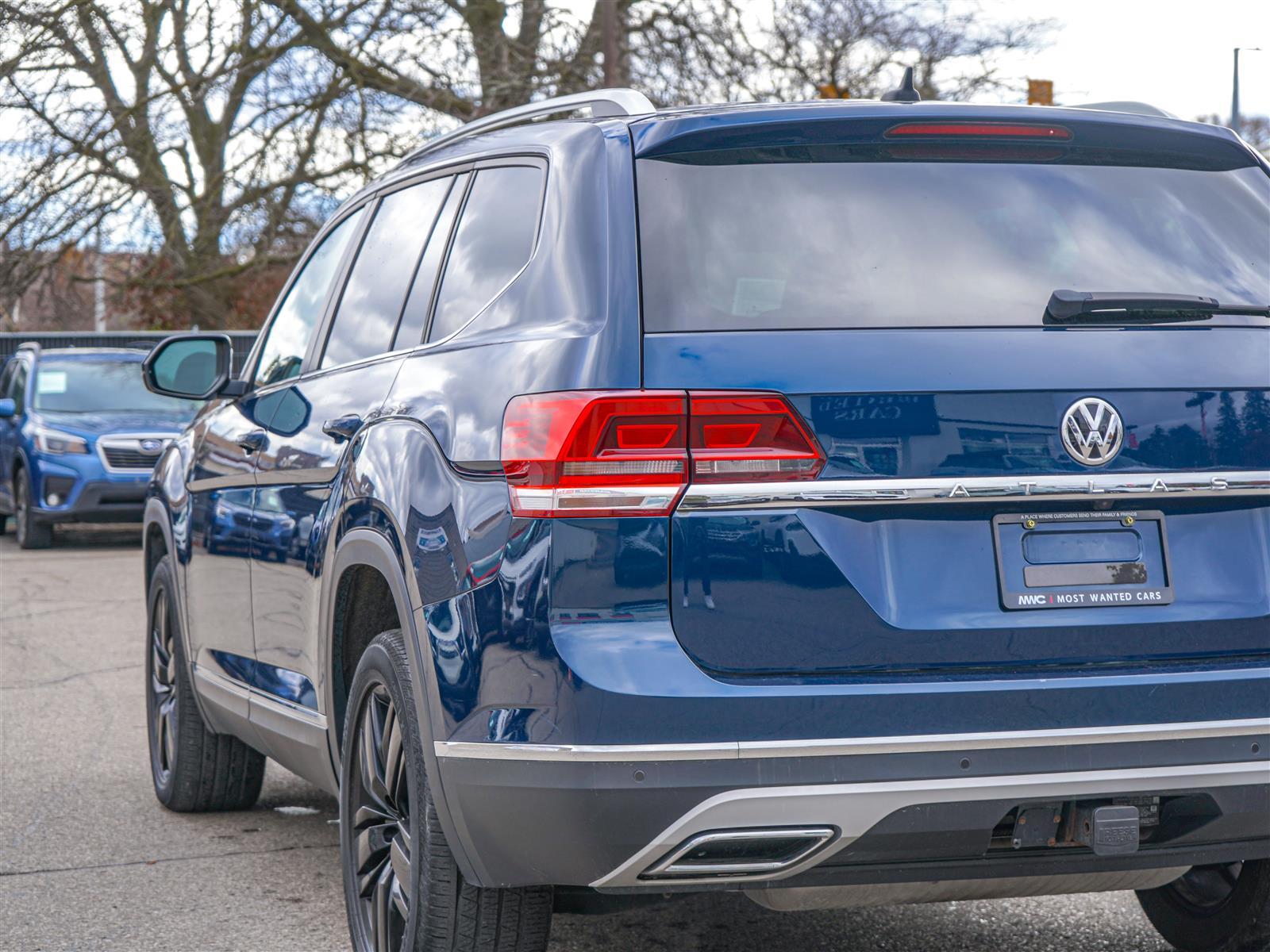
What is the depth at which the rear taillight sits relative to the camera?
289cm

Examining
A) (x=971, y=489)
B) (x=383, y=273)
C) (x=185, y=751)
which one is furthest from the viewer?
(x=185, y=751)

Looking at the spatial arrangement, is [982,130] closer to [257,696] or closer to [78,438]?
[257,696]

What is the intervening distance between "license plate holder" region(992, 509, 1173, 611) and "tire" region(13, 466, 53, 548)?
15335 mm

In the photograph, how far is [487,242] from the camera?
3.67 m

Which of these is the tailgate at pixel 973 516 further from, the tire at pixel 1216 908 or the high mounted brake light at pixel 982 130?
the tire at pixel 1216 908

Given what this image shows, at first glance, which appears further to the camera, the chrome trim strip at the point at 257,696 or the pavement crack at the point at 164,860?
the pavement crack at the point at 164,860

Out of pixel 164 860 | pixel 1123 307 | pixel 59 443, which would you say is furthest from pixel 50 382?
pixel 1123 307

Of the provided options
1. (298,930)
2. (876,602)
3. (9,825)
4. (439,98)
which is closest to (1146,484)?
(876,602)

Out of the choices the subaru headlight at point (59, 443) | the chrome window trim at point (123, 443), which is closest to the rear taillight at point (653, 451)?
the chrome window trim at point (123, 443)

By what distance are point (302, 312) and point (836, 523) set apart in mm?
2586

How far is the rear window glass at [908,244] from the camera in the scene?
3.07 m

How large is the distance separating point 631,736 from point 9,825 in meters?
3.58

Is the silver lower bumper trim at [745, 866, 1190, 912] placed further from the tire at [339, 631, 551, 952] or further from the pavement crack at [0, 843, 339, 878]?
the pavement crack at [0, 843, 339, 878]

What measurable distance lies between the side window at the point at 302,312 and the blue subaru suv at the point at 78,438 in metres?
11.2
